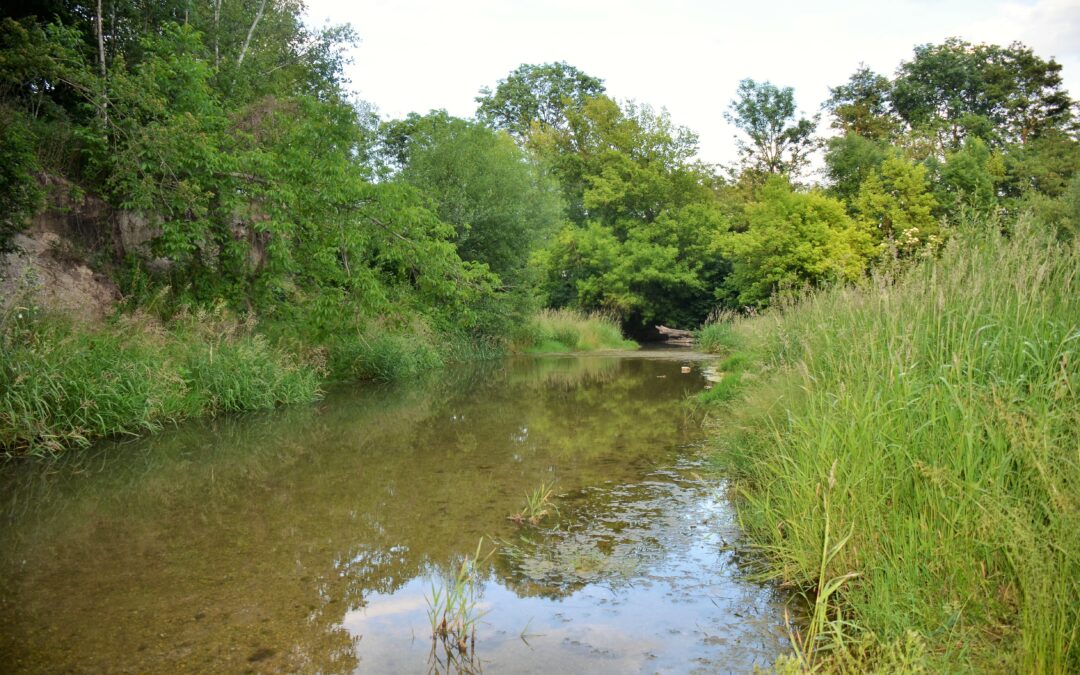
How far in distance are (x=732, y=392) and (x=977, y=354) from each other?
6168 mm

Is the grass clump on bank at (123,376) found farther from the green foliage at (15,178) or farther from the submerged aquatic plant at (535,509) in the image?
the submerged aquatic plant at (535,509)

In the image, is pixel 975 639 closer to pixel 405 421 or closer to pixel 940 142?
pixel 405 421

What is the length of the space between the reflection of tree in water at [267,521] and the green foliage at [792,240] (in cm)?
1518

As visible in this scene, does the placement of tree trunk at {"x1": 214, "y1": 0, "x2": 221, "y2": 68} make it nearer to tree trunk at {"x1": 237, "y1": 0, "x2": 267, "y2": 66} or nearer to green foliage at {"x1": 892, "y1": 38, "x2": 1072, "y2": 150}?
tree trunk at {"x1": 237, "y1": 0, "x2": 267, "y2": 66}

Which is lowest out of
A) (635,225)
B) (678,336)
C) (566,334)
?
(678,336)

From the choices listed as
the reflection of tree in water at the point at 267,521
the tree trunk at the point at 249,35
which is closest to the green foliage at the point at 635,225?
the tree trunk at the point at 249,35

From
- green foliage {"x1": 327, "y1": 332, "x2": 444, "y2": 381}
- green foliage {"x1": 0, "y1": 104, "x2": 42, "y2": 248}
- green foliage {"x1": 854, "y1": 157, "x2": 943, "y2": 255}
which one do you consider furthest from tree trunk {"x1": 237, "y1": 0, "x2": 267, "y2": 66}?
green foliage {"x1": 854, "y1": 157, "x2": 943, "y2": 255}

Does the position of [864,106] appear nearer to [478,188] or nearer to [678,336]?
[678,336]

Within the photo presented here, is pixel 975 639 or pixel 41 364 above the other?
pixel 41 364

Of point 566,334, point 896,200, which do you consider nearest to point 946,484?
point 896,200

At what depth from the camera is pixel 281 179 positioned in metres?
12.9

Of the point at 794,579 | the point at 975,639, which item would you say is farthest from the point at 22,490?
the point at 975,639

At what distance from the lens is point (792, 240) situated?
25453 millimetres

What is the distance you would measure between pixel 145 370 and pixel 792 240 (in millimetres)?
21392
